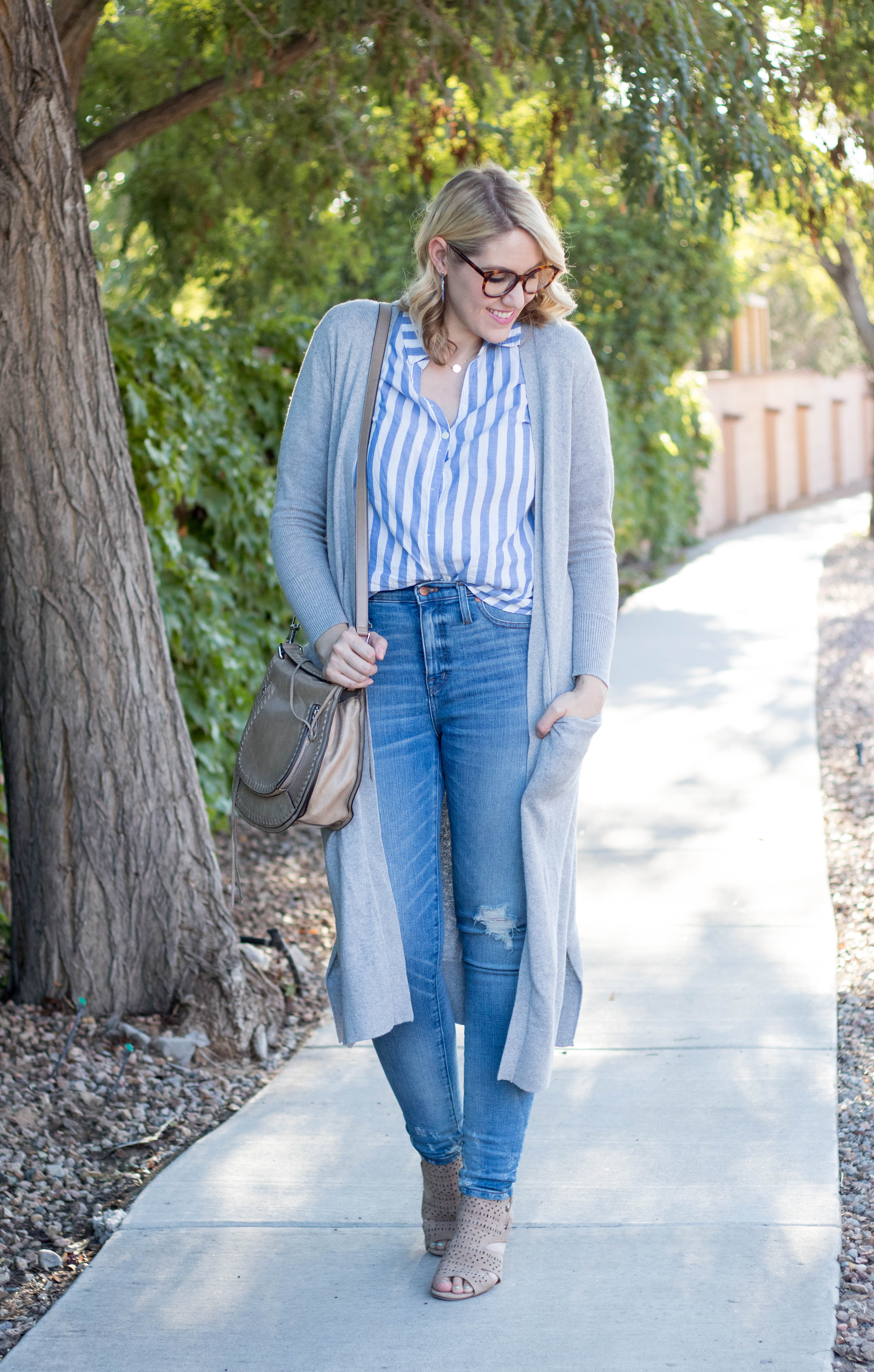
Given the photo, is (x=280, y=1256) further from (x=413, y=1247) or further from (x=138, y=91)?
(x=138, y=91)

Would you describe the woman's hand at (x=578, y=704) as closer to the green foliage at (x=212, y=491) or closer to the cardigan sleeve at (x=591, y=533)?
the cardigan sleeve at (x=591, y=533)

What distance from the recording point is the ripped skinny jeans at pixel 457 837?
245cm

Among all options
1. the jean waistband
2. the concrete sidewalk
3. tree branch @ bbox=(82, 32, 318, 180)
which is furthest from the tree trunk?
tree branch @ bbox=(82, 32, 318, 180)

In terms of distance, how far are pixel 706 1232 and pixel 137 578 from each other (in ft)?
6.97

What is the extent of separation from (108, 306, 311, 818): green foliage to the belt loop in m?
2.70

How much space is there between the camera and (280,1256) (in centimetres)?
275

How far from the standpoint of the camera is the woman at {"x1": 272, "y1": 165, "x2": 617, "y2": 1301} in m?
2.44

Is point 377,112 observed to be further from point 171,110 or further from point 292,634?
point 292,634

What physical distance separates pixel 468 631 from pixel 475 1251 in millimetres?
1134

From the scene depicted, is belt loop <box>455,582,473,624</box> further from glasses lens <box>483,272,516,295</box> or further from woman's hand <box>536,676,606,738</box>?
glasses lens <box>483,272,516,295</box>

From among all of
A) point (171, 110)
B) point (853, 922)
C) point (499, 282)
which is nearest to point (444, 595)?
point (499, 282)

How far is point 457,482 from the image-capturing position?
2449 mm

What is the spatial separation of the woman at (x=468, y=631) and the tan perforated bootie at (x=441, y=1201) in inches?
2.6

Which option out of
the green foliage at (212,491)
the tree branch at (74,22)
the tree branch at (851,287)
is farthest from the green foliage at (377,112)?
the tree branch at (851,287)
